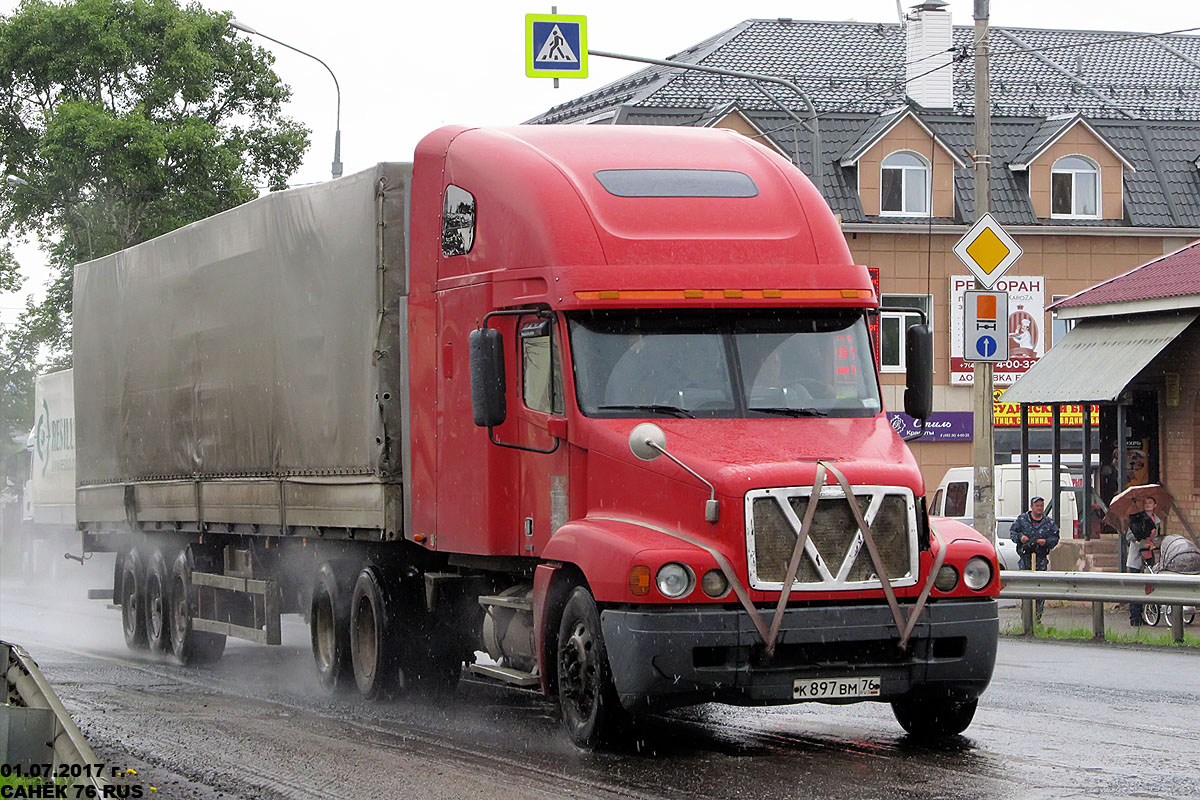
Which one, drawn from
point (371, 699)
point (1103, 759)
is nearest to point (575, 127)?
point (371, 699)

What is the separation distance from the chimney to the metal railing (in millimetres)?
28682

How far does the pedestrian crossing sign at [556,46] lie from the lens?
79.8ft

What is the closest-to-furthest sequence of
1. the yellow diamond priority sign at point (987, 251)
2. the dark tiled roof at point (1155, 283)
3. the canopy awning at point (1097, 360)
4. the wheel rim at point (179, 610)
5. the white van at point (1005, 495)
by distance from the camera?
1. the wheel rim at point (179, 610)
2. the yellow diamond priority sign at point (987, 251)
3. the canopy awning at point (1097, 360)
4. the dark tiled roof at point (1155, 283)
5. the white van at point (1005, 495)

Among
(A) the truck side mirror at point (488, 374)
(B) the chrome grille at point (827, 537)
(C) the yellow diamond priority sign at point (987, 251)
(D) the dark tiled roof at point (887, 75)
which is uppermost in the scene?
(D) the dark tiled roof at point (887, 75)

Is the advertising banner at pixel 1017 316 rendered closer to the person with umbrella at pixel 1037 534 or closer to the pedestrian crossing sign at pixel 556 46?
the person with umbrella at pixel 1037 534

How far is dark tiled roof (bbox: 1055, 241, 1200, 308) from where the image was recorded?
82.3ft

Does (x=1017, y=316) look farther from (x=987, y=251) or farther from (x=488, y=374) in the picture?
(x=488, y=374)

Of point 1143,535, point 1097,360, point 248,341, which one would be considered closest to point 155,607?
point 248,341

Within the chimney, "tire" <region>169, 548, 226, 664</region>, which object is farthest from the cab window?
the chimney

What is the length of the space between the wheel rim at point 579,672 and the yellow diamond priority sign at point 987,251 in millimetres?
11557

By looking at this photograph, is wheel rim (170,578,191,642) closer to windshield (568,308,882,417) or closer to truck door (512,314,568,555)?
truck door (512,314,568,555)

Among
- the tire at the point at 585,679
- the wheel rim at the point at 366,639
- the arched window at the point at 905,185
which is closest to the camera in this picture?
the tire at the point at 585,679

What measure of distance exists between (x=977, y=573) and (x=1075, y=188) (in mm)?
36722

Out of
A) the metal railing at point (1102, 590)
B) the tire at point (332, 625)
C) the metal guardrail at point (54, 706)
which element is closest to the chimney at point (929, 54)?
the metal railing at point (1102, 590)
